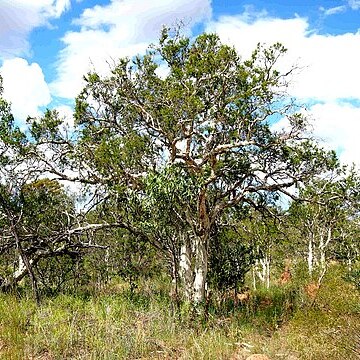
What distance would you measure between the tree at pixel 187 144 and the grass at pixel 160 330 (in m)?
1.95

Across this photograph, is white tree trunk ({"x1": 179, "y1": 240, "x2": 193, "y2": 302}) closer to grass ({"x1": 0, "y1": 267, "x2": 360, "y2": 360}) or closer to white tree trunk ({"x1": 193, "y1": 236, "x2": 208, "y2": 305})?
white tree trunk ({"x1": 193, "y1": 236, "x2": 208, "y2": 305})

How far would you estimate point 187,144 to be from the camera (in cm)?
1243

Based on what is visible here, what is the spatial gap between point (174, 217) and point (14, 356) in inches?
236

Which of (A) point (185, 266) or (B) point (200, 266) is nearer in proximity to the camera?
(B) point (200, 266)

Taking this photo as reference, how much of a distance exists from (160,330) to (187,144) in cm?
512

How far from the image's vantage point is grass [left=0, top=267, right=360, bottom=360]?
7129mm

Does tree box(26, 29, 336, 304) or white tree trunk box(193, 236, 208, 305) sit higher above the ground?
tree box(26, 29, 336, 304)

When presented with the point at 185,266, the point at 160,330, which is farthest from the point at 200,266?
the point at 160,330

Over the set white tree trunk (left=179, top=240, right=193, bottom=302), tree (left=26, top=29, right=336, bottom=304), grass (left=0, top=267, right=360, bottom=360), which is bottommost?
grass (left=0, top=267, right=360, bottom=360)

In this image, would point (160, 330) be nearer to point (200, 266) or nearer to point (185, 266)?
point (200, 266)

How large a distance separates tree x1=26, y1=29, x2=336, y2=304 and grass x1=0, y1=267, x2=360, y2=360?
1953mm

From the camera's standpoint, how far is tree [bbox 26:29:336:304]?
1140cm

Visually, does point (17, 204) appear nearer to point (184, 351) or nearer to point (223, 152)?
point (223, 152)

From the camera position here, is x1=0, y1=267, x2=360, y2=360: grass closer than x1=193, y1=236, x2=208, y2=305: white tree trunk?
Yes
